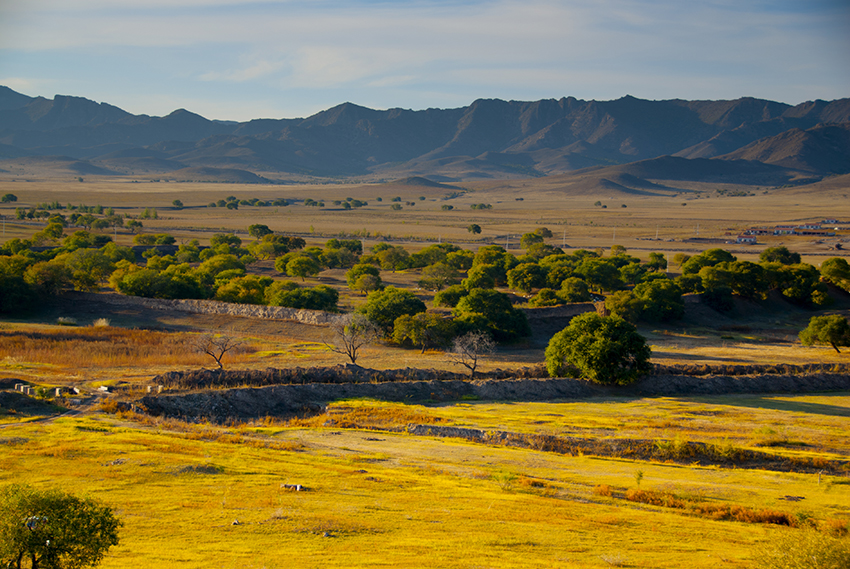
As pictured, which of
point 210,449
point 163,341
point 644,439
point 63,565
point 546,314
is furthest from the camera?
point 546,314

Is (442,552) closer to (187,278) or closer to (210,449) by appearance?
(210,449)

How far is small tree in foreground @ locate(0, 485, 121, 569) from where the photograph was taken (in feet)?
34.0

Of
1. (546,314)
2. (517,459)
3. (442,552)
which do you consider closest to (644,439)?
(517,459)

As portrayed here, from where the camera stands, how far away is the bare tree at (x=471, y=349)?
37.2m

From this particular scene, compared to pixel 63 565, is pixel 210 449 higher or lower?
lower

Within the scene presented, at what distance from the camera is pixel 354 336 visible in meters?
39.8

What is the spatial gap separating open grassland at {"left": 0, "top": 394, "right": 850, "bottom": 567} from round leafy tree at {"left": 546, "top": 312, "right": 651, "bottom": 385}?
307 inches

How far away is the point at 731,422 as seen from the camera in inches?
1106

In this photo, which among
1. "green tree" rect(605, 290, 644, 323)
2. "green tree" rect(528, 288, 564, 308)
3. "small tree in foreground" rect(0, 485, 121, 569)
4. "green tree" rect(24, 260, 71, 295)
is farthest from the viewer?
"green tree" rect(528, 288, 564, 308)

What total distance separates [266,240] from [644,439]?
82605mm

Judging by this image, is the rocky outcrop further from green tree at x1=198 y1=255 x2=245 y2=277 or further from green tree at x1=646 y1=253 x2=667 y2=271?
green tree at x1=646 y1=253 x2=667 y2=271

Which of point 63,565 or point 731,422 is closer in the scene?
point 63,565

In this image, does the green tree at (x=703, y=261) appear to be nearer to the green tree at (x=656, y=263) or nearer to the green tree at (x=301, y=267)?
the green tree at (x=656, y=263)

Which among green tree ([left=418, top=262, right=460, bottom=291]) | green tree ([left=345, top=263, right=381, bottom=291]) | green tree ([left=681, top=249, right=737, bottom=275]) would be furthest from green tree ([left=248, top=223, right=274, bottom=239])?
green tree ([left=681, top=249, right=737, bottom=275])
